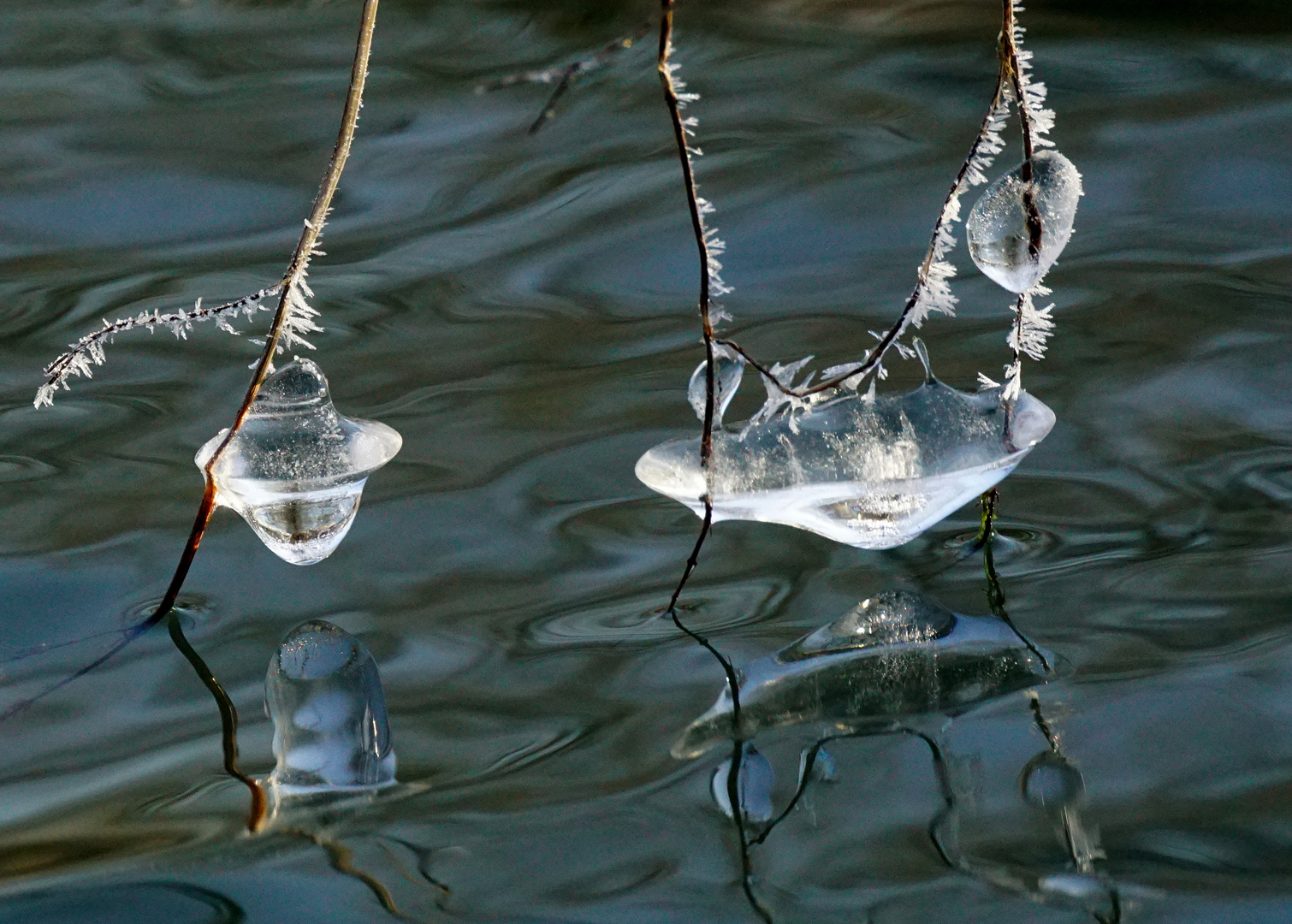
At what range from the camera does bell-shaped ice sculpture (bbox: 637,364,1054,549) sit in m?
1.26

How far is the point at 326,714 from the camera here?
128 cm

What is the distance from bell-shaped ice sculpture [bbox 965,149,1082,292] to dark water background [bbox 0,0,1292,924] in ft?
1.12

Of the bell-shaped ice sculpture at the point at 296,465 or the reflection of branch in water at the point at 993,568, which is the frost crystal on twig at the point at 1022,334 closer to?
the reflection of branch in water at the point at 993,568

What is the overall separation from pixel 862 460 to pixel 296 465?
1.68ft

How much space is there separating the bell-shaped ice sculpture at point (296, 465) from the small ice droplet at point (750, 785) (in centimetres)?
45

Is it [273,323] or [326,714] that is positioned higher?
[273,323]

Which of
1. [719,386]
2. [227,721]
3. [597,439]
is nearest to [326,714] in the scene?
[227,721]

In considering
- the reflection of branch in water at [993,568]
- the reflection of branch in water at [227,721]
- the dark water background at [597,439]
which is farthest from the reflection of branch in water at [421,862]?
the reflection of branch in water at [993,568]

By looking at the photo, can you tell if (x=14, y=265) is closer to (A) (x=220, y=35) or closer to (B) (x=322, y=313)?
(B) (x=322, y=313)

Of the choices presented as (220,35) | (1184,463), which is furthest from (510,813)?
(220,35)

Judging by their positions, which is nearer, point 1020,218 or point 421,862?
point 421,862

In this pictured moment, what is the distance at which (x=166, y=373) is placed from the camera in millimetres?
1961

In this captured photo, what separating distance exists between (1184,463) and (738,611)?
0.57 m

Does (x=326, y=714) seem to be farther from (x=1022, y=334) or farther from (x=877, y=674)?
(x=1022, y=334)
